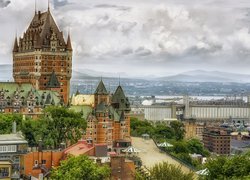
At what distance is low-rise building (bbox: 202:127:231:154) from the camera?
187000 mm

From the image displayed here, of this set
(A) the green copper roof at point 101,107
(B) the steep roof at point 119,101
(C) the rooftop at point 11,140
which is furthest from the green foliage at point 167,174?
(B) the steep roof at point 119,101

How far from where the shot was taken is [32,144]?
9688cm

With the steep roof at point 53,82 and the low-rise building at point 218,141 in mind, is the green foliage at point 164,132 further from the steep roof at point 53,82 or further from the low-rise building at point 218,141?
the steep roof at point 53,82

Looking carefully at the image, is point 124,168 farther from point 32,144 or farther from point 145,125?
point 145,125

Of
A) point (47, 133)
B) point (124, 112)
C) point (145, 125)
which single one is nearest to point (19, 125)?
point (47, 133)

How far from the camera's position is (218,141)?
624 ft

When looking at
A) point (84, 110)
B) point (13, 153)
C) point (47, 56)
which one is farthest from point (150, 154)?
point (13, 153)

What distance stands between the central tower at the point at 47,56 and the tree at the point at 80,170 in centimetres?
6500

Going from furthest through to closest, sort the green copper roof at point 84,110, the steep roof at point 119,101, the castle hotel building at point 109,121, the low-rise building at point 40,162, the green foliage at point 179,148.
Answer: the green foliage at point 179,148 < the steep roof at point 119,101 < the green copper roof at point 84,110 < the castle hotel building at point 109,121 < the low-rise building at point 40,162

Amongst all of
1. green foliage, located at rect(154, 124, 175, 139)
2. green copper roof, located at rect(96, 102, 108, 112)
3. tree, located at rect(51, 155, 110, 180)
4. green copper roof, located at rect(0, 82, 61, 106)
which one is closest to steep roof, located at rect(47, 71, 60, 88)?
green copper roof, located at rect(0, 82, 61, 106)

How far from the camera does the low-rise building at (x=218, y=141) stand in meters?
187

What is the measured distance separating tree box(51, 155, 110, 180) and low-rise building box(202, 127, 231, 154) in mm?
119057

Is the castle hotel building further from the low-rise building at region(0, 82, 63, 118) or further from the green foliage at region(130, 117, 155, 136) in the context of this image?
the green foliage at region(130, 117, 155, 136)

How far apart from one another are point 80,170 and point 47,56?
233 feet
